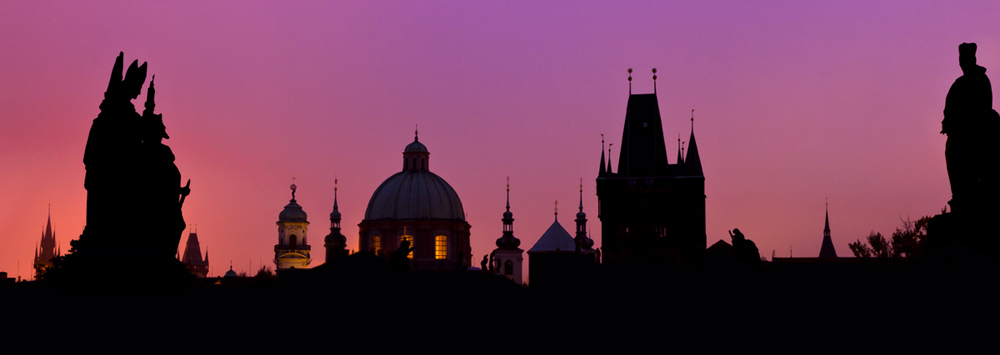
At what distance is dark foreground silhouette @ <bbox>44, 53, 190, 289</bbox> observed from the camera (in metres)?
12.2

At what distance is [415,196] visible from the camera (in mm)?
130875

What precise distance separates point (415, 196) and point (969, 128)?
396 ft

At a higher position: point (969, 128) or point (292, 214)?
point (292, 214)

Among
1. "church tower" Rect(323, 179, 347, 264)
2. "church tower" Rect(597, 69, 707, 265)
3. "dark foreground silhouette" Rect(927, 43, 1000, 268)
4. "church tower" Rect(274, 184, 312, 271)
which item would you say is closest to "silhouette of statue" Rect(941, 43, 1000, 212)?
"dark foreground silhouette" Rect(927, 43, 1000, 268)

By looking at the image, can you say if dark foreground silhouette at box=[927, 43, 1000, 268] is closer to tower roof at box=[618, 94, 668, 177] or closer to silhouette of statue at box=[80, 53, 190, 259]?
silhouette of statue at box=[80, 53, 190, 259]

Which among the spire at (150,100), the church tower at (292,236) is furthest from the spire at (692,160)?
the spire at (150,100)

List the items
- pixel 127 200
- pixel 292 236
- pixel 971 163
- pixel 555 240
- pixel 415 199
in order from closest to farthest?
1. pixel 971 163
2. pixel 127 200
3. pixel 415 199
4. pixel 555 240
5. pixel 292 236

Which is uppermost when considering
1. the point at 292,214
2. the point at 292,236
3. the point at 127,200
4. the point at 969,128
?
the point at 292,214

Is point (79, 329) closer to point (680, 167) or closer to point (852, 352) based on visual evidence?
point (852, 352)

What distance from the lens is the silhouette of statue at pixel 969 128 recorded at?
1089cm

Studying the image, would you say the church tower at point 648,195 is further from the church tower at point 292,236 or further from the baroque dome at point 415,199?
the church tower at point 292,236

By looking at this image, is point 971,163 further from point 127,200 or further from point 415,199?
point 415,199

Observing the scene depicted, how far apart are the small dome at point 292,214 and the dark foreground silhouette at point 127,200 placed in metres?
138

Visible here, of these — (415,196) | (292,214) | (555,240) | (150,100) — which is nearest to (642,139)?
(555,240)
